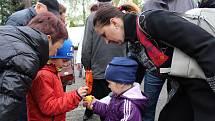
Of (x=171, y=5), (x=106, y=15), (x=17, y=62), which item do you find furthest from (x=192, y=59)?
(x=171, y=5)

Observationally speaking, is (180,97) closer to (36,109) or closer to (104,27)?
(104,27)

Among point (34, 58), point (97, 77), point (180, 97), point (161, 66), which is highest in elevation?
point (34, 58)

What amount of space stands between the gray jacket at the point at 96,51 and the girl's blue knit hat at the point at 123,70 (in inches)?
53.5

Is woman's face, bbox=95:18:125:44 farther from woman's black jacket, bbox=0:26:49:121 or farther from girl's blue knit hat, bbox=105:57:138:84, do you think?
woman's black jacket, bbox=0:26:49:121

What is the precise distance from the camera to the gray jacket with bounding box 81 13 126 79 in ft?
13.6

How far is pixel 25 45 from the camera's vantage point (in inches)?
68.6

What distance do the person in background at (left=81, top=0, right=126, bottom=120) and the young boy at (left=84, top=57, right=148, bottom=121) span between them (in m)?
1.30

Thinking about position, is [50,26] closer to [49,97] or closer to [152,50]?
[49,97]

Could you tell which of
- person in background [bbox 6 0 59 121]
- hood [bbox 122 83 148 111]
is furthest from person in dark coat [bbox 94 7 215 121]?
person in background [bbox 6 0 59 121]

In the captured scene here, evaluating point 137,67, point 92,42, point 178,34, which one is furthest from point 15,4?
point 178,34

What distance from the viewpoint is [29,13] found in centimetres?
377

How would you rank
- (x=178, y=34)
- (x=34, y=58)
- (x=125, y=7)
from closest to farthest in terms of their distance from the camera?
(x=34, y=58) → (x=178, y=34) → (x=125, y=7)

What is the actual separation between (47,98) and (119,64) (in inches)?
22.6

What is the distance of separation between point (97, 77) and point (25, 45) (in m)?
2.50
